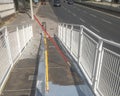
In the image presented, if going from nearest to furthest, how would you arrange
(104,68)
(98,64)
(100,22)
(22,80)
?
(104,68)
(98,64)
(22,80)
(100,22)

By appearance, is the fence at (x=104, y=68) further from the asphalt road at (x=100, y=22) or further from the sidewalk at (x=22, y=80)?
the asphalt road at (x=100, y=22)

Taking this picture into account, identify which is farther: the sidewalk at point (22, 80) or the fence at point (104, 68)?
the sidewalk at point (22, 80)

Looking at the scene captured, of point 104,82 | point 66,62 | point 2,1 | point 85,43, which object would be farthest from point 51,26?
point 104,82

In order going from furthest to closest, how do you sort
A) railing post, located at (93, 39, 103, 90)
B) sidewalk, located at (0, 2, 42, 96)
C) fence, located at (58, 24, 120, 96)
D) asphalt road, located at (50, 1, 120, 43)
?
asphalt road, located at (50, 1, 120, 43) → sidewalk, located at (0, 2, 42, 96) → railing post, located at (93, 39, 103, 90) → fence, located at (58, 24, 120, 96)

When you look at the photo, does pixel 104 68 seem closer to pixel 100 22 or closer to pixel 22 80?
pixel 22 80

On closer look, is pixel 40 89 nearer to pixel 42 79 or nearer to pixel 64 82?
pixel 42 79

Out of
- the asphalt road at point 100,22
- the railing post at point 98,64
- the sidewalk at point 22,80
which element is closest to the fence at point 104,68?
the railing post at point 98,64

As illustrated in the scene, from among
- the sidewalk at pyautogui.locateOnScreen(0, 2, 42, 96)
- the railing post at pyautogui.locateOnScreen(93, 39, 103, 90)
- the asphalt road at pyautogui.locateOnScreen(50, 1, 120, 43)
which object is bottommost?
the asphalt road at pyautogui.locateOnScreen(50, 1, 120, 43)

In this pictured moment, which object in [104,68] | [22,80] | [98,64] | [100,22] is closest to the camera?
[104,68]

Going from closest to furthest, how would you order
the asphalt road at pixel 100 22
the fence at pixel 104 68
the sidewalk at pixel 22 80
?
the fence at pixel 104 68 → the sidewalk at pixel 22 80 → the asphalt road at pixel 100 22

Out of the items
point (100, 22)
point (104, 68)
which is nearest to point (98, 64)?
point (104, 68)

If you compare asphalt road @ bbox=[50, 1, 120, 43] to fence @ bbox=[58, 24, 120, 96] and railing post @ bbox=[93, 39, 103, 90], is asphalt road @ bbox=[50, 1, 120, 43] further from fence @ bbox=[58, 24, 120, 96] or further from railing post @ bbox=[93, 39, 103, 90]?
railing post @ bbox=[93, 39, 103, 90]

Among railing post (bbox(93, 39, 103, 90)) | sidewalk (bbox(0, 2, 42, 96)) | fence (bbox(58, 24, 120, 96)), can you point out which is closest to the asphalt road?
sidewalk (bbox(0, 2, 42, 96))

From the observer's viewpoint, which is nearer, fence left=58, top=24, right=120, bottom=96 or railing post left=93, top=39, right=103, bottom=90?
fence left=58, top=24, right=120, bottom=96
